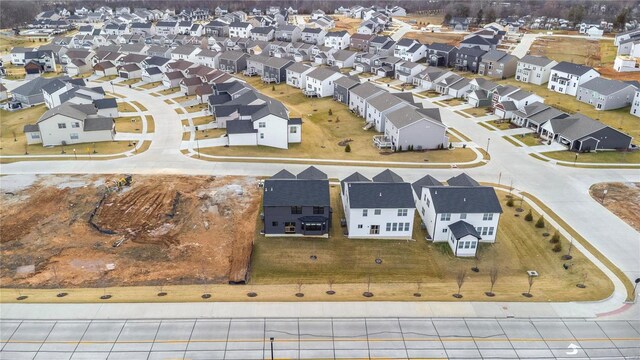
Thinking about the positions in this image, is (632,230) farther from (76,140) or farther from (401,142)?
(76,140)

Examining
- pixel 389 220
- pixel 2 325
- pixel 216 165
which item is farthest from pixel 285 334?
pixel 216 165

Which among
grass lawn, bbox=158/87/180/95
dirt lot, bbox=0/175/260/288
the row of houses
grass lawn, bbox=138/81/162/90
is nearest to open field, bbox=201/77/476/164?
dirt lot, bbox=0/175/260/288

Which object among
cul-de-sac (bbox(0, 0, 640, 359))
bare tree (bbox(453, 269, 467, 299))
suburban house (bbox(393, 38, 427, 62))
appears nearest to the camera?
cul-de-sac (bbox(0, 0, 640, 359))

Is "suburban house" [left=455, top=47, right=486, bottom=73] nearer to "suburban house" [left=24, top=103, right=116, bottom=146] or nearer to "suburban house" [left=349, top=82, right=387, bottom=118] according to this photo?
"suburban house" [left=349, top=82, right=387, bottom=118]

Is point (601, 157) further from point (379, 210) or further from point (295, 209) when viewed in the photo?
point (295, 209)

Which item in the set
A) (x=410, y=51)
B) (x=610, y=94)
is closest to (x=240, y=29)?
(x=410, y=51)

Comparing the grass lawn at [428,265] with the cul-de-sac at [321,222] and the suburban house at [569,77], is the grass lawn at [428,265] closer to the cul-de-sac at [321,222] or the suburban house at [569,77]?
the cul-de-sac at [321,222]
